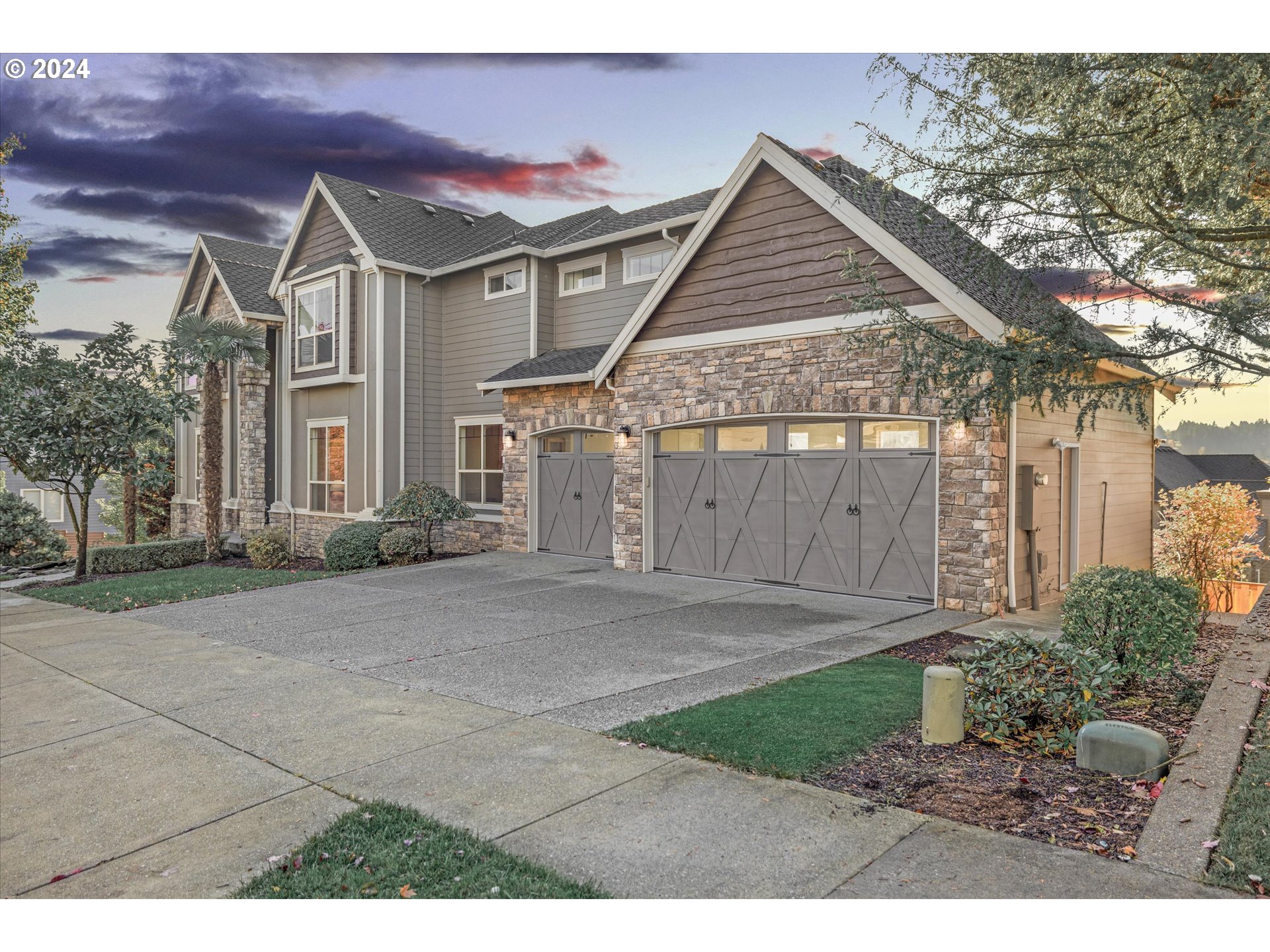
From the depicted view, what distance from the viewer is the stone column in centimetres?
1903

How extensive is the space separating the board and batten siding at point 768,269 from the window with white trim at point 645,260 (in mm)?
2659

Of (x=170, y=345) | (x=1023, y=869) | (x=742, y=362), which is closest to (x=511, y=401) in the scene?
(x=742, y=362)

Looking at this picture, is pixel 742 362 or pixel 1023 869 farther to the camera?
pixel 742 362

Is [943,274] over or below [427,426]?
over

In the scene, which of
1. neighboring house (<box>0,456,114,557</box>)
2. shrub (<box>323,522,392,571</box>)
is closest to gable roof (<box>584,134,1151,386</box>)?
shrub (<box>323,522,392,571</box>)

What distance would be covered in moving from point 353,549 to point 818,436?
868 cm

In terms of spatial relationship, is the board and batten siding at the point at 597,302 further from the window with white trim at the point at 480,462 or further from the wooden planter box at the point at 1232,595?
the wooden planter box at the point at 1232,595

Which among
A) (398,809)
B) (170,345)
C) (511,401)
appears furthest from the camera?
(170,345)

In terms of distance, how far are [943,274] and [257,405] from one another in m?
16.3

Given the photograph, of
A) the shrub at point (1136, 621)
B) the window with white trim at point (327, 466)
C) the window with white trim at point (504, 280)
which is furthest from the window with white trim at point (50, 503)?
the shrub at point (1136, 621)
